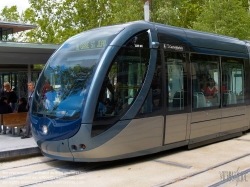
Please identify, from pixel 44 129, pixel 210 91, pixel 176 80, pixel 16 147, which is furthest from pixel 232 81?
pixel 16 147

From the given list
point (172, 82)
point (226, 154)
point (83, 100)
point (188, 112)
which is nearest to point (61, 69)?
point (83, 100)

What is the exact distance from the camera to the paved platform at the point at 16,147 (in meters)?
8.38

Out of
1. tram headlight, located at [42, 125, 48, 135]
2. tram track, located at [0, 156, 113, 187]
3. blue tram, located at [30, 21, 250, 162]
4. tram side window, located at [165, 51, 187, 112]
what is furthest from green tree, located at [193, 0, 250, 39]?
tram headlight, located at [42, 125, 48, 135]

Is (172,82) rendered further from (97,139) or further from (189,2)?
(189,2)

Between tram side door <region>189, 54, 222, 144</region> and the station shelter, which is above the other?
the station shelter

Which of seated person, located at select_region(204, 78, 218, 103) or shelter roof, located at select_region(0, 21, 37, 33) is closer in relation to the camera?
seated person, located at select_region(204, 78, 218, 103)

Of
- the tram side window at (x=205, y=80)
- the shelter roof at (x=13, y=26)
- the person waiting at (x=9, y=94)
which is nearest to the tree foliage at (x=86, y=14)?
the shelter roof at (x=13, y=26)

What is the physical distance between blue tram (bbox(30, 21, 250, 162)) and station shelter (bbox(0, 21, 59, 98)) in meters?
2.70

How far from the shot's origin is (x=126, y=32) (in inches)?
296

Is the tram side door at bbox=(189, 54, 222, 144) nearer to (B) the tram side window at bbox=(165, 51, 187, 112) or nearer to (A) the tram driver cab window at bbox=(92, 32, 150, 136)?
(B) the tram side window at bbox=(165, 51, 187, 112)

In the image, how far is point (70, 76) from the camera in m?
7.46

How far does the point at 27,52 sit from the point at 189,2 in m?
21.4

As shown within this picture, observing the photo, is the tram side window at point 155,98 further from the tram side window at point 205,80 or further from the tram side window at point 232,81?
the tram side window at point 232,81

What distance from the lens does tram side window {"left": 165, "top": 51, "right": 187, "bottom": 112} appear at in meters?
8.24
